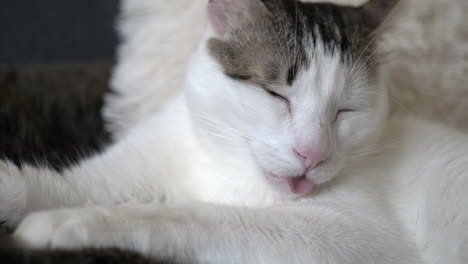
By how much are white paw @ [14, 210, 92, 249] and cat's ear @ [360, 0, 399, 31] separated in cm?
68

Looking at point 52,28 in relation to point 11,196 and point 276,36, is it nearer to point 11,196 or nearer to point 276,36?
point 11,196

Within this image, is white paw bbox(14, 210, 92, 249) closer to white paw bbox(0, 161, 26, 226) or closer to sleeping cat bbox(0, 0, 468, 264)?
sleeping cat bbox(0, 0, 468, 264)

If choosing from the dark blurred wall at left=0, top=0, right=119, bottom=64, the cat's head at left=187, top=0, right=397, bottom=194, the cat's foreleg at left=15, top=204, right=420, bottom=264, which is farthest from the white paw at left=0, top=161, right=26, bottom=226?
the dark blurred wall at left=0, top=0, right=119, bottom=64

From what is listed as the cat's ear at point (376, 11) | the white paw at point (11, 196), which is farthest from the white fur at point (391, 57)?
the white paw at point (11, 196)

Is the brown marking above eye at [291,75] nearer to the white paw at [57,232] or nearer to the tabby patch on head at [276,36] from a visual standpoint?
the tabby patch on head at [276,36]

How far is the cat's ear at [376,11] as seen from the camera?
38.6 inches

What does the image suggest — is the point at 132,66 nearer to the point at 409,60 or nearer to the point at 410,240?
the point at 409,60

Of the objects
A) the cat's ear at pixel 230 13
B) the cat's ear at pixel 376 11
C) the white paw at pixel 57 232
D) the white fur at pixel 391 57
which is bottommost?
the white fur at pixel 391 57

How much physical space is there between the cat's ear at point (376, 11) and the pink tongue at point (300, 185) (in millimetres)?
365

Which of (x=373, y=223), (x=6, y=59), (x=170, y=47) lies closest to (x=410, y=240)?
(x=373, y=223)

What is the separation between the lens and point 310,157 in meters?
0.77

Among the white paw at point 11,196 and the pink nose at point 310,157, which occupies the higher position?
the white paw at point 11,196

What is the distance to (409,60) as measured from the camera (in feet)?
4.40

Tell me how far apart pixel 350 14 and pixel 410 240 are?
471 mm
